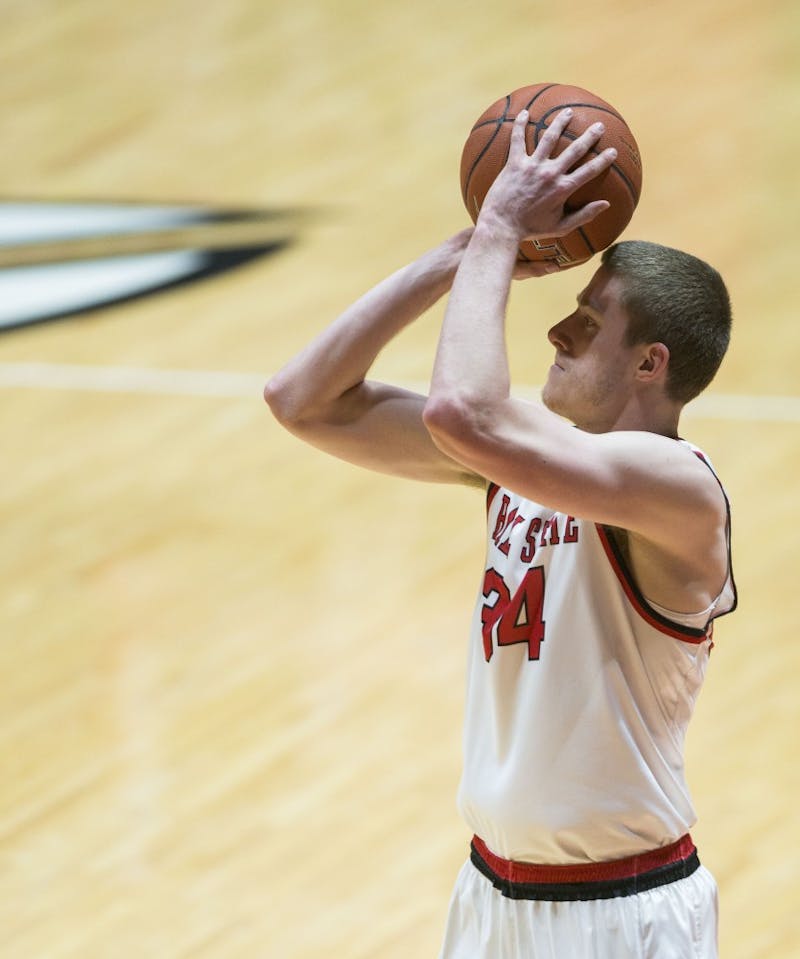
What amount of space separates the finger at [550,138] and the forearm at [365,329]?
458mm

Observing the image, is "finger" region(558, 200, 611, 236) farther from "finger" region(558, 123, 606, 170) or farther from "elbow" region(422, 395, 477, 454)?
"elbow" region(422, 395, 477, 454)

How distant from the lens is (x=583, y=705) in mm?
2992

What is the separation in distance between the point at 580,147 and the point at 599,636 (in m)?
0.96

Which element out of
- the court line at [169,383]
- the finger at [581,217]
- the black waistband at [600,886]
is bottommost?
the black waistband at [600,886]

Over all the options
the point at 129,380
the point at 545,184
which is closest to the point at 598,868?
the point at 545,184

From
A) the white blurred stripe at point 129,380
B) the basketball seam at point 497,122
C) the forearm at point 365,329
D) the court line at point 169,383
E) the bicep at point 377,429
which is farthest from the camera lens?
the white blurred stripe at point 129,380

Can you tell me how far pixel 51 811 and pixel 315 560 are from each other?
1.70 meters

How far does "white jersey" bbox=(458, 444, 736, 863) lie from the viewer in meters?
2.98

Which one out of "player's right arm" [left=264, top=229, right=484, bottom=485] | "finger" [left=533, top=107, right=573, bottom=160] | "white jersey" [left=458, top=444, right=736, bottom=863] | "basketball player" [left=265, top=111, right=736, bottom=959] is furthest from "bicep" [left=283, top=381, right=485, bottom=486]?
"finger" [left=533, top=107, right=573, bottom=160]

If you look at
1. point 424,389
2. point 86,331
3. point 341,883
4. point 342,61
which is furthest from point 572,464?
point 342,61

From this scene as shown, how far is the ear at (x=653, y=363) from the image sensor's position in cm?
299

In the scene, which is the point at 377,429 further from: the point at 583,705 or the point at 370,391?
the point at 583,705

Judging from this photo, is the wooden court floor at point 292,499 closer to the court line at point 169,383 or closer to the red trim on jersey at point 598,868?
the court line at point 169,383

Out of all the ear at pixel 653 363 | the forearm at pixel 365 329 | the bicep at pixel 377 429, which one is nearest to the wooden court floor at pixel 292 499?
the bicep at pixel 377 429
